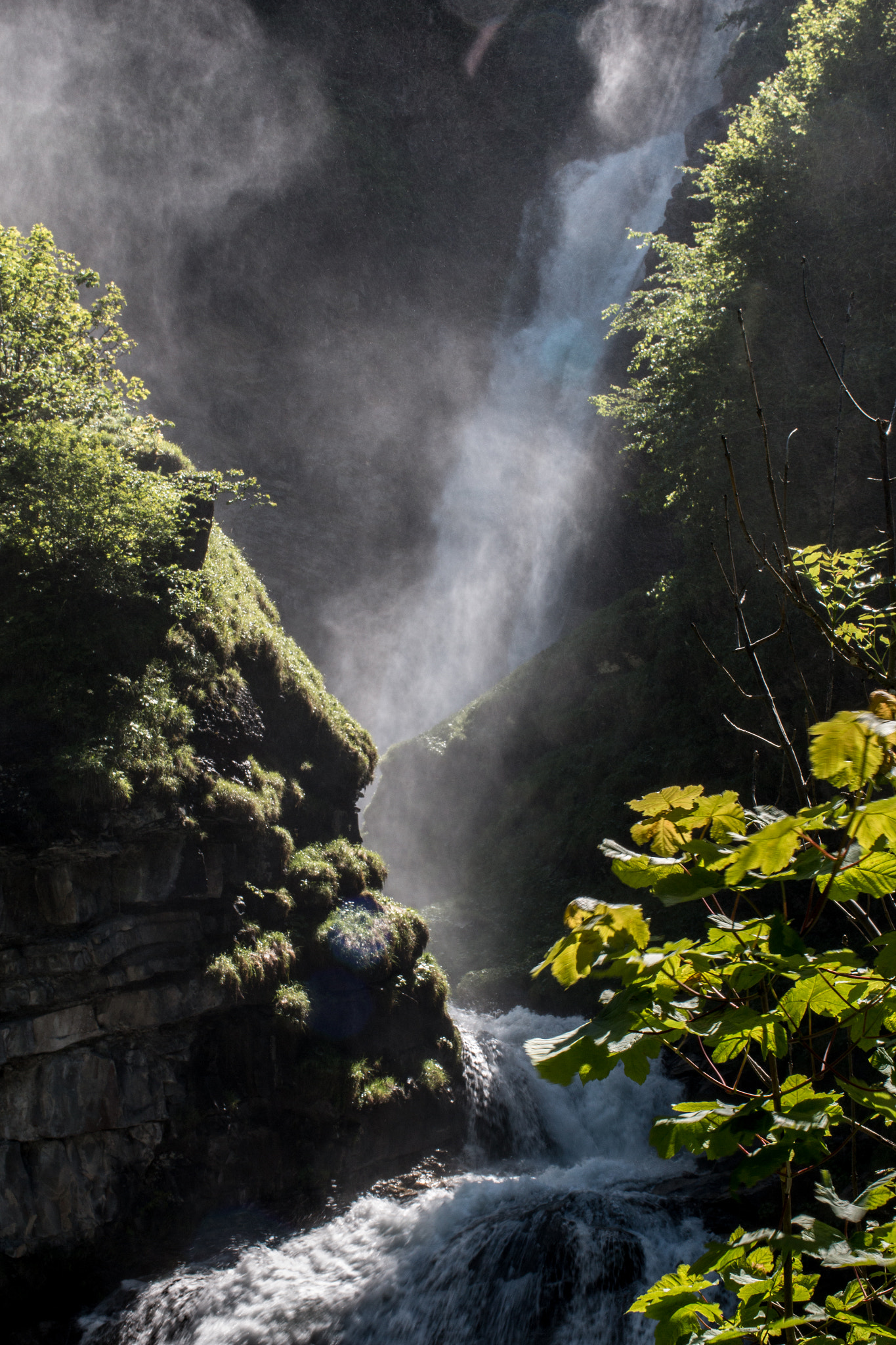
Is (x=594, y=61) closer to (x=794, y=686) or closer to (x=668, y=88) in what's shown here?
(x=668, y=88)

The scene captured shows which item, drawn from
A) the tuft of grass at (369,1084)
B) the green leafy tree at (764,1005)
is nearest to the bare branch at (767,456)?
the green leafy tree at (764,1005)

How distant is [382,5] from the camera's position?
32688 millimetres

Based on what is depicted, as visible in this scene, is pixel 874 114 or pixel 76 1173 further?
pixel 874 114

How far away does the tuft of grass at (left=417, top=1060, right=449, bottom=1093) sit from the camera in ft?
26.0

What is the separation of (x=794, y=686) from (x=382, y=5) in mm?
36740

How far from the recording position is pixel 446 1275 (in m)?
5.62

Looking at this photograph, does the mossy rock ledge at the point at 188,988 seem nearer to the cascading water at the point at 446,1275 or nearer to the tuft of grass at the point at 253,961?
the tuft of grass at the point at 253,961

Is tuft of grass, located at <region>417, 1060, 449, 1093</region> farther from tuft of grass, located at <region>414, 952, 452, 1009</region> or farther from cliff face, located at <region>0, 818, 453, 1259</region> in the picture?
tuft of grass, located at <region>414, 952, 452, 1009</region>

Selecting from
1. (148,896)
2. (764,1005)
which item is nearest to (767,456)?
(764,1005)

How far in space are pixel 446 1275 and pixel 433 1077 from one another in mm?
2429

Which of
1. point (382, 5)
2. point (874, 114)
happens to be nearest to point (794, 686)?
point (874, 114)

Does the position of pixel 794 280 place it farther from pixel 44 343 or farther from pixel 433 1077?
pixel 433 1077

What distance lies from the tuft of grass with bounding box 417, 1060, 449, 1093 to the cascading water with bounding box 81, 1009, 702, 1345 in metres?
0.88

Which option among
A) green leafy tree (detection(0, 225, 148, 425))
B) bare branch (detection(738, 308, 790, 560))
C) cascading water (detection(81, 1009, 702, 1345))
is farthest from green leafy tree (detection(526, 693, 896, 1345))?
green leafy tree (detection(0, 225, 148, 425))
